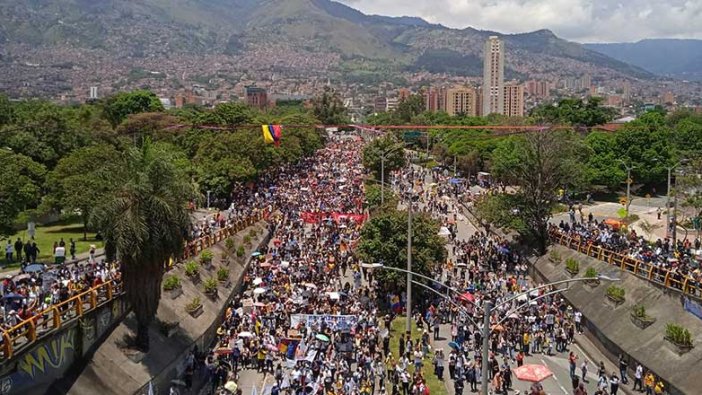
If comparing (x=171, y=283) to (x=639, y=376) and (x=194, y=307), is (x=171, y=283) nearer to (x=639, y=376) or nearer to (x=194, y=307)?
(x=194, y=307)

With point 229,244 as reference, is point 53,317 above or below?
above

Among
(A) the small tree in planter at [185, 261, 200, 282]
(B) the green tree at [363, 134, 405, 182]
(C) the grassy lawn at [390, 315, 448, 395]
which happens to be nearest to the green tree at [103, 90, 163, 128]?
(B) the green tree at [363, 134, 405, 182]

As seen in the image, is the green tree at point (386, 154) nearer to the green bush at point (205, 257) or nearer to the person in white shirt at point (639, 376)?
the green bush at point (205, 257)

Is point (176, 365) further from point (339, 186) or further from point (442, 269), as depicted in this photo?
point (339, 186)

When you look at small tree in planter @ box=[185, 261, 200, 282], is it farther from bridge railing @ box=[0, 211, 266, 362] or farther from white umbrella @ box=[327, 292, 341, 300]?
bridge railing @ box=[0, 211, 266, 362]

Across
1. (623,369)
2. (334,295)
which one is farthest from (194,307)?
(623,369)

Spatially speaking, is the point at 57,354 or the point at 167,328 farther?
the point at 167,328
